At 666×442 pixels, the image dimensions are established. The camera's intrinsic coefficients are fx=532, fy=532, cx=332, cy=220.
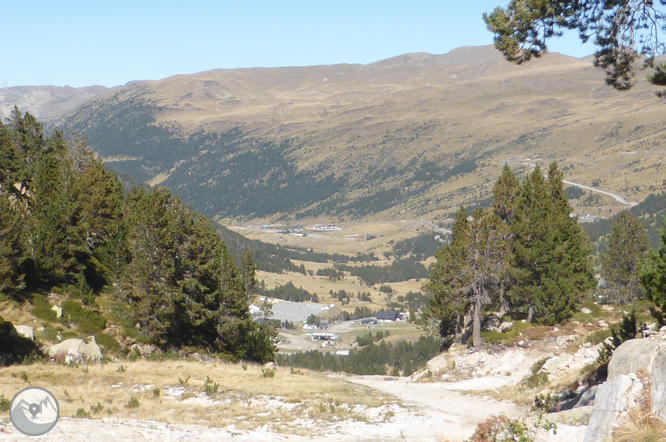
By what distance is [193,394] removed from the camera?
979 inches

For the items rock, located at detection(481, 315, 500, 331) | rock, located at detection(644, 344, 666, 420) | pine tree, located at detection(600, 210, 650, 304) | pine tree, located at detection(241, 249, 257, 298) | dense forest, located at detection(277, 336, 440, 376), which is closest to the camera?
rock, located at detection(644, 344, 666, 420)

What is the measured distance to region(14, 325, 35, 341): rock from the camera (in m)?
32.5

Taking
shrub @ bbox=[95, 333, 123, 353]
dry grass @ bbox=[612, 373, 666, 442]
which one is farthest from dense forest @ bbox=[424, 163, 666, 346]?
dry grass @ bbox=[612, 373, 666, 442]

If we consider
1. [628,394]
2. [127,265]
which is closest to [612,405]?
[628,394]

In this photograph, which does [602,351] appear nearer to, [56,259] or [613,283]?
[56,259]

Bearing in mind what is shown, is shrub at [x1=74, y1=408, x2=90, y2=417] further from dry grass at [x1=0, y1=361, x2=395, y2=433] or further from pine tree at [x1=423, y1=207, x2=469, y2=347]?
pine tree at [x1=423, y1=207, x2=469, y2=347]

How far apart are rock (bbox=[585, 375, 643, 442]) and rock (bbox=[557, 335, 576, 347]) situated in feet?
90.4

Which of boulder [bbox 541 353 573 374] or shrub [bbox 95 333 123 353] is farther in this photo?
shrub [bbox 95 333 123 353]

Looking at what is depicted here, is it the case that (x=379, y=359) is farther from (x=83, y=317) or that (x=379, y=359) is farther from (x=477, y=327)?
(x=83, y=317)

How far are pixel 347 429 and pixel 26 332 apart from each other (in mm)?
22753

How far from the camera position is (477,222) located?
44.5 m

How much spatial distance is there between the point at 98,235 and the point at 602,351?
147ft

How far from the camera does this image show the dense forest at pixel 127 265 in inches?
1604

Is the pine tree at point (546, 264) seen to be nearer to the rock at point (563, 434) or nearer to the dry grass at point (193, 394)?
the dry grass at point (193, 394)
